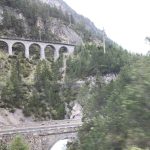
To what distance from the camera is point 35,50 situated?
9338 centimetres

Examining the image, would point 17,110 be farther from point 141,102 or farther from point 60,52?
point 141,102

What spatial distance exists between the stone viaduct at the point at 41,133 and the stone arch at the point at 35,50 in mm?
37099

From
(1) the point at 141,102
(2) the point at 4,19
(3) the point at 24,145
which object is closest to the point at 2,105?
(3) the point at 24,145

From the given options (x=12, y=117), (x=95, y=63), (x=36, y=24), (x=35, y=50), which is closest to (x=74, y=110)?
(x=12, y=117)

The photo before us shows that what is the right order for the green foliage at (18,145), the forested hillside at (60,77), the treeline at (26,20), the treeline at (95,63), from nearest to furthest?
1. the forested hillside at (60,77)
2. the green foliage at (18,145)
3. the treeline at (95,63)
4. the treeline at (26,20)

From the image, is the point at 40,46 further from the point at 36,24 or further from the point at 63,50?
the point at 36,24

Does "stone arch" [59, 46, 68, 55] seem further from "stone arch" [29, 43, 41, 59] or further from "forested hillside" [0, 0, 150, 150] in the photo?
"stone arch" [29, 43, 41, 59]

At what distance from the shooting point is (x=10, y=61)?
83062 mm

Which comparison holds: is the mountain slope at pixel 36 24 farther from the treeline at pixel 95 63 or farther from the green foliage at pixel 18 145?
the green foliage at pixel 18 145

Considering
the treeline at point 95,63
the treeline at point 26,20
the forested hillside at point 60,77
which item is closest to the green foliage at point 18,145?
the forested hillside at point 60,77

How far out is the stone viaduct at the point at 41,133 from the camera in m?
50.3

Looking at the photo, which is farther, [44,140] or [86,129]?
[44,140]

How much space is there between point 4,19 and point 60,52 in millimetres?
12523

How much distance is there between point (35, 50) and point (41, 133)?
4242cm
